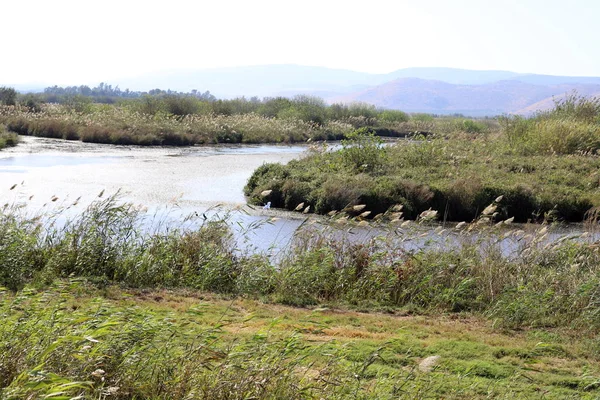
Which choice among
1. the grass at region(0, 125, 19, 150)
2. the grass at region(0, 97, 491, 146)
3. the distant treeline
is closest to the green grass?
the grass at region(0, 125, 19, 150)

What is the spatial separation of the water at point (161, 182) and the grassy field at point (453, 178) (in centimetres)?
130

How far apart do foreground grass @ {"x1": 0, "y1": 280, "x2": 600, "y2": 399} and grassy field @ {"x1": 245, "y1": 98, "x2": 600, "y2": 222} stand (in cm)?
751

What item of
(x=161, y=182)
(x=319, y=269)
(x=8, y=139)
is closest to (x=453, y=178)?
(x=161, y=182)

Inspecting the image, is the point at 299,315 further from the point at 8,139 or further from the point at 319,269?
the point at 8,139

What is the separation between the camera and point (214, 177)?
24.9 m

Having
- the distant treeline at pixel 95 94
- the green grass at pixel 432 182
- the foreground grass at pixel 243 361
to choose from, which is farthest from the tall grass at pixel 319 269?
the distant treeline at pixel 95 94

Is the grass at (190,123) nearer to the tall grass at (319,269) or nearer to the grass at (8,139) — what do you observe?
the grass at (8,139)

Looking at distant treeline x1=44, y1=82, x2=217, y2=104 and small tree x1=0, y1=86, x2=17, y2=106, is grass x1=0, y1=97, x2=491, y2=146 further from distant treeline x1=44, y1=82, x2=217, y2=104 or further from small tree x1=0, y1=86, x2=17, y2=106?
distant treeline x1=44, y1=82, x2=217, y2=104

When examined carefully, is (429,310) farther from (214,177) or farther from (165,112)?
(165,112)

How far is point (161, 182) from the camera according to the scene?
2252 centimetres

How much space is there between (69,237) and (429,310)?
17.7ft

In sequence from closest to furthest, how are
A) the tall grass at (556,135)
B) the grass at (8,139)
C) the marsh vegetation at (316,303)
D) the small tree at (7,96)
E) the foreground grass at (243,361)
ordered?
the foreground grass at (243,361)
the marsh vegetation at (316,303)
the tall grass at (556,135)
the grass at (8,139)
the small tree at (7,96)

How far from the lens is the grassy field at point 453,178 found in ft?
63.4

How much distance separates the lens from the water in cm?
1469
